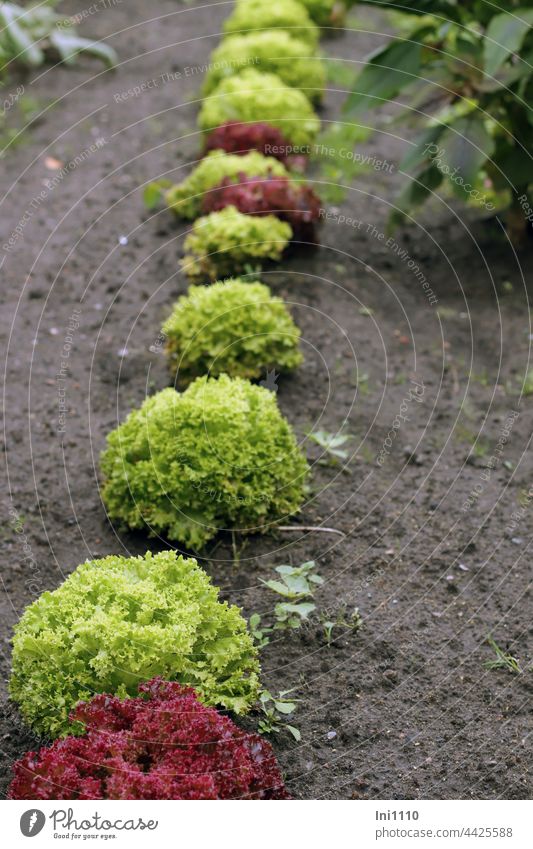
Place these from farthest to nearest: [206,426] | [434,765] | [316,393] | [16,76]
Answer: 1. [16,76]
2. [316,393]
3. [206,426]
4. [434,765]

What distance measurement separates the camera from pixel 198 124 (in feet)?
30.3

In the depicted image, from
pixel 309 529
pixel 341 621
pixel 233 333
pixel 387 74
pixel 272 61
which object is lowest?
pixel 341 621

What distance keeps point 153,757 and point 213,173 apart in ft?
16.3

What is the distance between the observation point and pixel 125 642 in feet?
12.3

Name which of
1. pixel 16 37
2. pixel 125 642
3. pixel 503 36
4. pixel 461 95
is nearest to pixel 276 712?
pixel 125 642

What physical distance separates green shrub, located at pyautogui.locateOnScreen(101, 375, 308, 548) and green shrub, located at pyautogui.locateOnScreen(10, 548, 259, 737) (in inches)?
30.5

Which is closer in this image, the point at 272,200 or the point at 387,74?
the point at 387,74

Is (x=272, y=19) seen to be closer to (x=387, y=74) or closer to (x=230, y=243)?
(x=387, y=74)

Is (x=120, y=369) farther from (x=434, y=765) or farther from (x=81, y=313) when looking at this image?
(x=434, y=765)

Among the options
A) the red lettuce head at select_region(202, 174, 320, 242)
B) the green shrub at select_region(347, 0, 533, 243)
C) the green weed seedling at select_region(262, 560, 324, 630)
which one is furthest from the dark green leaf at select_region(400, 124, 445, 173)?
the green weed seedling at select_region(262, 560, 324, 630)

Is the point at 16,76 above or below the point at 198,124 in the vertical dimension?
above

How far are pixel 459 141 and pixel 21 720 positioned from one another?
4.59 m

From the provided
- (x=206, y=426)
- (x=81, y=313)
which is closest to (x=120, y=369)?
(x=81, y=313)

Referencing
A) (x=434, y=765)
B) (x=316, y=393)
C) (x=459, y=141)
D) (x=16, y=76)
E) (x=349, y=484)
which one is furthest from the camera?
(x=16, y=76)
